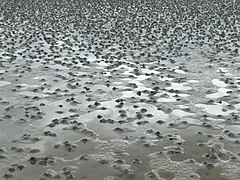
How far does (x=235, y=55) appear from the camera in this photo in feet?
81.1

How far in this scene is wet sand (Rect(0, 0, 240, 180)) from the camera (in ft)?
38.4

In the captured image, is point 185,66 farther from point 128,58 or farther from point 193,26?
point 193,26

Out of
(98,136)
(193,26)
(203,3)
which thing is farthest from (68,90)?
(203,3)

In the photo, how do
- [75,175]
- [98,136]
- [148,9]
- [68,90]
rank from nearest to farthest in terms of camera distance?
[75,175], [98,136], [68,90], [148,9]

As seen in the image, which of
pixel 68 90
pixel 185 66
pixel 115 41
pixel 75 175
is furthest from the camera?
pixel 115 41

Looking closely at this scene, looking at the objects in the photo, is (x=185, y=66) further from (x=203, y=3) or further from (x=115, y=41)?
(x=203, y=3)

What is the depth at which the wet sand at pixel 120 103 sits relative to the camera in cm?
1172

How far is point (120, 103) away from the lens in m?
16.5

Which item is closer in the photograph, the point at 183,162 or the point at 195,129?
the point at 183,162

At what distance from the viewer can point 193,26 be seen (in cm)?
3509

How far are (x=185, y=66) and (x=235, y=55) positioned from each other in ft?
14.4

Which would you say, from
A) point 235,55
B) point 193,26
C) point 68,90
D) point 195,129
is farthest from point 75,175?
point 193,26

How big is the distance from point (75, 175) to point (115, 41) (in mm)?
18922

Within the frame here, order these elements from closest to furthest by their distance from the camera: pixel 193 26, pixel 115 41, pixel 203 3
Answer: pixel 115 41 → pixel 193 26 → pixel 203 3
